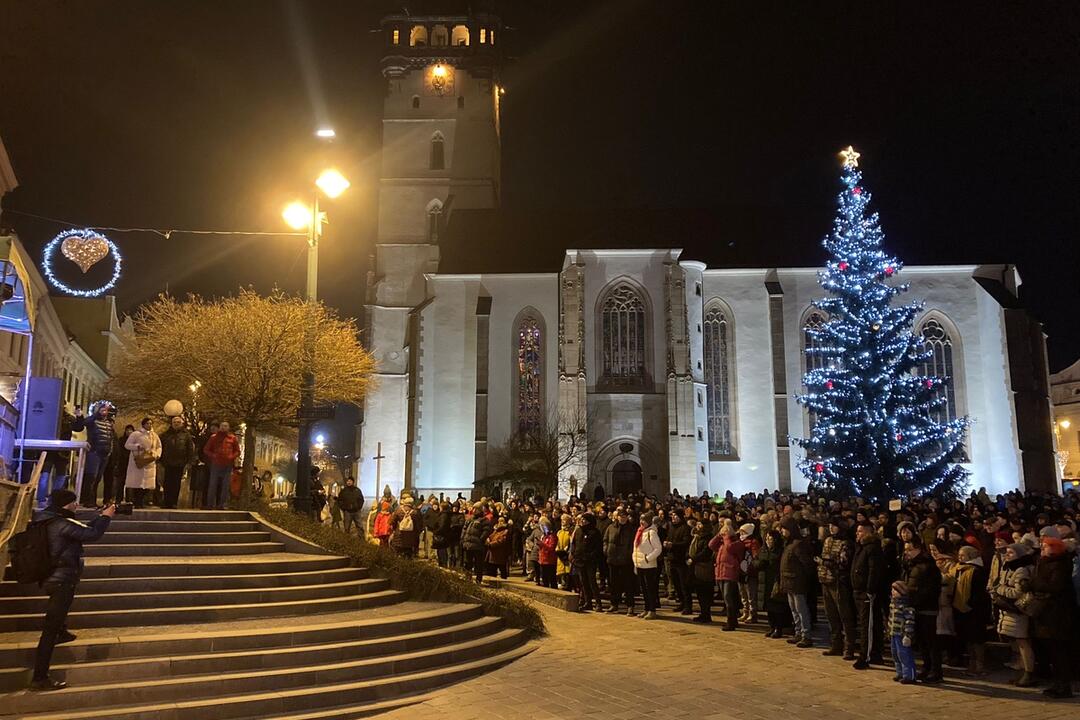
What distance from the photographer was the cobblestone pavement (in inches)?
288

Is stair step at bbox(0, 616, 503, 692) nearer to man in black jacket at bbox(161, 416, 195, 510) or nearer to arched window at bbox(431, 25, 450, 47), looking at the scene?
→ man in black jacket at bbox(161, 416, 195, 510)

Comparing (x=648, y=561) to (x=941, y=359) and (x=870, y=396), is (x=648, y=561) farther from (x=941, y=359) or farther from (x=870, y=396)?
(x=941, y=359)

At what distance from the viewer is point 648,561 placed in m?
13.1

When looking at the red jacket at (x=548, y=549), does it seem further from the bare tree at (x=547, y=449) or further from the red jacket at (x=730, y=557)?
the bare tree at (x=547, y=449)

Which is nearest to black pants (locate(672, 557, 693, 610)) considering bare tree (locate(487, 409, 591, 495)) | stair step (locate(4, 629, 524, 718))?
stair step (locate(4, 629, 524, 718))

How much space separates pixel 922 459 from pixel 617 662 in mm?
20245

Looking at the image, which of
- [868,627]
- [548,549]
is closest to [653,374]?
[548,549]

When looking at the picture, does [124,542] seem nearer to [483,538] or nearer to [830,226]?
[483,538]

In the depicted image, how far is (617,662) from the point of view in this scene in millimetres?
9438

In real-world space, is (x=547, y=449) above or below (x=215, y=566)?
above

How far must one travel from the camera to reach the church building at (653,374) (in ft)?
115

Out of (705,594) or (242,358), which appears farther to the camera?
(242,358)

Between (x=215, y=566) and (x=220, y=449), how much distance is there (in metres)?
4.30

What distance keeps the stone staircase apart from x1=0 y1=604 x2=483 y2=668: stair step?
1 centimetres
